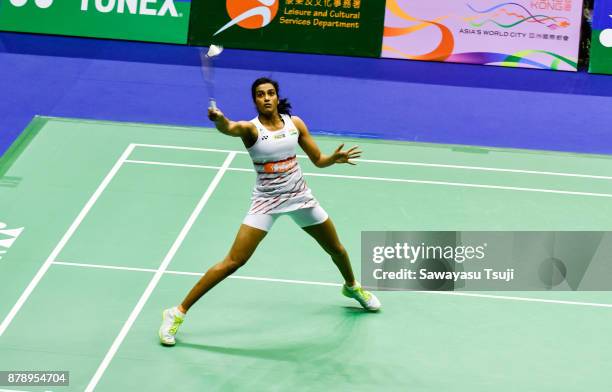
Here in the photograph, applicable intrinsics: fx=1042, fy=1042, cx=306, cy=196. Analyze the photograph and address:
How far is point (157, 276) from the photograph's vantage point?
395 inches

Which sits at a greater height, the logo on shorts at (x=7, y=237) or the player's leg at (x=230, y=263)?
the player's leg at (x=230, y=263)

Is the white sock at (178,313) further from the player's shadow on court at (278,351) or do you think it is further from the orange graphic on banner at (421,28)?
the orange graphic on banner at (421,28)

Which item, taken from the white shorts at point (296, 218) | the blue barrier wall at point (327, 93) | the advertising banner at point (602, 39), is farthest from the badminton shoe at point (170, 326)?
the advertising banner at point (602, 39)

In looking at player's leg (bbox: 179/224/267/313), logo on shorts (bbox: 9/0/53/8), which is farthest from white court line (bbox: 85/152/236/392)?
logo on shorts (bbox: 9/0/53/8)

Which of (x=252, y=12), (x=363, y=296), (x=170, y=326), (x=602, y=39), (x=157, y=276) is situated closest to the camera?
(x=170, y=326)

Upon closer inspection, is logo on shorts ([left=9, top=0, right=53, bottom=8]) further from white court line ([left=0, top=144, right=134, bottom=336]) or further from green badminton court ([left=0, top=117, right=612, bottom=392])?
white court line ([left=0, top=144, right=134, bottom=336])

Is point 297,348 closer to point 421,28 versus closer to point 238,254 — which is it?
point 238,254

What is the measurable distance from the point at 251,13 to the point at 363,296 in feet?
23.0

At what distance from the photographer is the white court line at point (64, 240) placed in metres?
9.31

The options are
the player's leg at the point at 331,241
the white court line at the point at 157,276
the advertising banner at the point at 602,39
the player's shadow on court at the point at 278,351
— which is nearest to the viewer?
the white court line at the point at 157,276

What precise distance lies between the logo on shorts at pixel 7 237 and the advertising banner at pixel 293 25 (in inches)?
223

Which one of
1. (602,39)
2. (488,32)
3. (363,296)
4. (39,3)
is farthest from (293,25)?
(363,296)

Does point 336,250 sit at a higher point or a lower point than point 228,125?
lower

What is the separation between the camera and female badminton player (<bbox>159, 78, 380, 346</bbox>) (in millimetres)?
8664
